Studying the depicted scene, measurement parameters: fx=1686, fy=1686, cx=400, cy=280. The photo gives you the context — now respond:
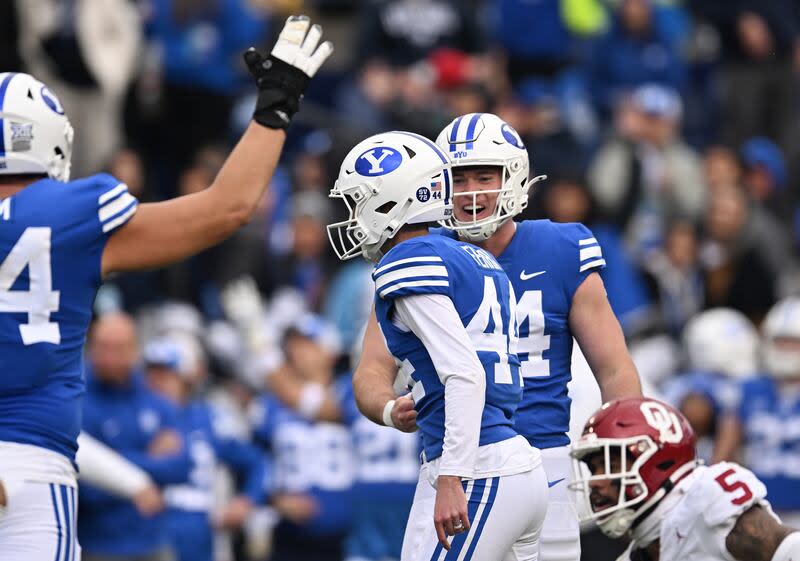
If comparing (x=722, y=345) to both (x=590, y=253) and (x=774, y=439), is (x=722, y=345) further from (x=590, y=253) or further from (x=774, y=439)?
(x=590, y=253)

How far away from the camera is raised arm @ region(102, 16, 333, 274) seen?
16.1 feet

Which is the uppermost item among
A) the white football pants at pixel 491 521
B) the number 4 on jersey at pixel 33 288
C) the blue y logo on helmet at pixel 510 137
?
the blue y logo on helmet at pixel 510 137

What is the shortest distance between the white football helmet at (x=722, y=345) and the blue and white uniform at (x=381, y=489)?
6.91 ft

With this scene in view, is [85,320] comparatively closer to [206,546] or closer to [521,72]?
[206,546]

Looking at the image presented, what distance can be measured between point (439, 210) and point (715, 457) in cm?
517

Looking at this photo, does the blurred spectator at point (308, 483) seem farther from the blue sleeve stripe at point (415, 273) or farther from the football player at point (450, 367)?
the blue sleeve stripe at point (415, 273)

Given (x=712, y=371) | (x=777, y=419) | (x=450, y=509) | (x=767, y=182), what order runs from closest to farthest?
1. (x=450, y=509)
2. (x=777, y=419)
3. (x=712, y=371)
4. (x=767, y=182)

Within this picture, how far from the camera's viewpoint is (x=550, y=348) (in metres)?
5.71

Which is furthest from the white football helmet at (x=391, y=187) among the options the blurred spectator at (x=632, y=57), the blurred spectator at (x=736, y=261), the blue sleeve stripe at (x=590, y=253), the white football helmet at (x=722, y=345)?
the blurred spectator at (x=632, y=57)

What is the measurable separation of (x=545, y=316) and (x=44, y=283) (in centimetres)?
173

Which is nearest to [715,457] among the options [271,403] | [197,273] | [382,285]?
[271,403]

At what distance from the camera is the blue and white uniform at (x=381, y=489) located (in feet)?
33.6

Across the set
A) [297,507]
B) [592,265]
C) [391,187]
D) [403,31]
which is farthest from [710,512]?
[403,31]

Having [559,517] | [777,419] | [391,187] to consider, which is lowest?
[777,419]
